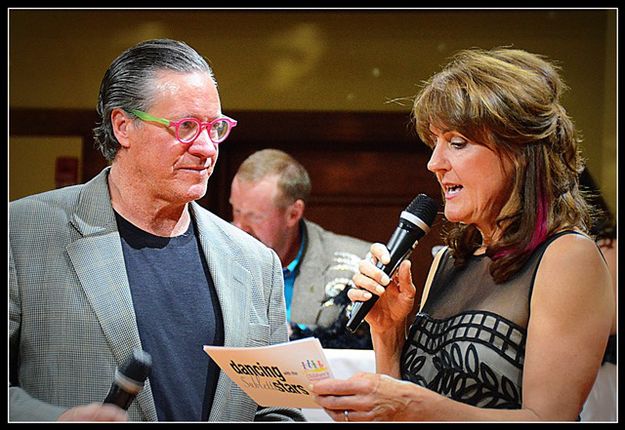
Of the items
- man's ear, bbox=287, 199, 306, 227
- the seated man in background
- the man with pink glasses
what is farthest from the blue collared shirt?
the man with pink glasses

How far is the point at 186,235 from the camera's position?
199 centimetres

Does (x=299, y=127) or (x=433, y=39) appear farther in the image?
(x=299, y=127)

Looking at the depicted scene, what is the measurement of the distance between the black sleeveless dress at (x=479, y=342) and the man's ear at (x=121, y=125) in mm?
765

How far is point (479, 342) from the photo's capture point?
163 centimetres

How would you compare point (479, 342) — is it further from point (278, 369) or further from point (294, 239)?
point (294, 239)

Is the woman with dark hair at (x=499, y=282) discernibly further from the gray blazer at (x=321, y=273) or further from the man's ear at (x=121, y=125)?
the gray blazer at (x=321, y=273)

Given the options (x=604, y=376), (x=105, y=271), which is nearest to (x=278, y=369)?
(x=105, y=271)

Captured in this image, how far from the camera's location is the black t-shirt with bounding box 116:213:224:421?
1.85m

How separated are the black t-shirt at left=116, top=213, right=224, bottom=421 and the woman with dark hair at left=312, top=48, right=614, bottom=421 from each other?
14.6 inches

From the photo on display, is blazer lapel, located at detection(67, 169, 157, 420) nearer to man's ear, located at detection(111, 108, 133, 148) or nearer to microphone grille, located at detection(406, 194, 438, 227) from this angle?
man's ear, located at detection(111, 108, 133, 148)

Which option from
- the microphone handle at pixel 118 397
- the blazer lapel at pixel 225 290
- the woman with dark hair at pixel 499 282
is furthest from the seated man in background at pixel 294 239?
the microphone handle at pixel 118 397

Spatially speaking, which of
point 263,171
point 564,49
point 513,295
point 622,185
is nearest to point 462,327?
point 513,295

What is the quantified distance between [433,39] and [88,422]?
313cm
